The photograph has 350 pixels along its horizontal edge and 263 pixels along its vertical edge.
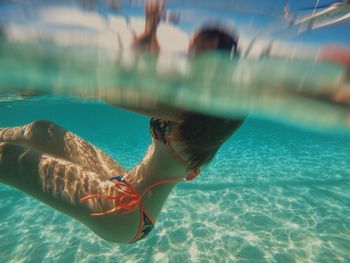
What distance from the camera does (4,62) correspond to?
6219 mm

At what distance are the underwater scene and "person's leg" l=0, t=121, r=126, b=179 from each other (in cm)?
13

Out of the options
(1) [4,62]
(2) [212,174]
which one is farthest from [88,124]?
(1) [4,62]

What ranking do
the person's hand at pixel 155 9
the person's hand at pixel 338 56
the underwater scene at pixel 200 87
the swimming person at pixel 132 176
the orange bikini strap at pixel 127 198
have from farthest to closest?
the person's hand at pixel 338 56
the underwater scene at pixel 200 87
the orange bikini strap at pixel 127 198
the person's hand at pixel 155 9
the swimming person at pixel 132 176

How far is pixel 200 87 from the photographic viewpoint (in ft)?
19.5

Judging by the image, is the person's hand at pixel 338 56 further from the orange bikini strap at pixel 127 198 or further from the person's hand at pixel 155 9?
the orange bikini strap at pixel 127 198

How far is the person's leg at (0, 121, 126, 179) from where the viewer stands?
4707 mm

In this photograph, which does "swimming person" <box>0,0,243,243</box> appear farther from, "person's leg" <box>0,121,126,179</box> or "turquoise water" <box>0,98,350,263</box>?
"turquoise water" <box>0,98,350,263</box>

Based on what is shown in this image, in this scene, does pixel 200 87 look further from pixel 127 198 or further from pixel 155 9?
pixel 127 198

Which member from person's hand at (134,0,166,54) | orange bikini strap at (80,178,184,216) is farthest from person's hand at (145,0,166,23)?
orange bikini strap at (80,178,184,216)

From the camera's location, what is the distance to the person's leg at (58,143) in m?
4.71

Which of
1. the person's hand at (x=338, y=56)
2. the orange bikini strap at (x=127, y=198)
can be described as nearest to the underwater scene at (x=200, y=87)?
the person's hand at (x=338, y=56)

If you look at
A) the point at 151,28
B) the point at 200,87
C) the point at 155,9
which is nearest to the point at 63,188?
the point at 151,28

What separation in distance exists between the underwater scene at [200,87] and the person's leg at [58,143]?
0.13 metres

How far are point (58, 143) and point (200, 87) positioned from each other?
3.18 meters
